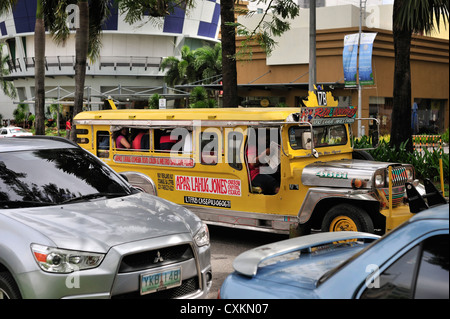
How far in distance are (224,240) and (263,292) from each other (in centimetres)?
604

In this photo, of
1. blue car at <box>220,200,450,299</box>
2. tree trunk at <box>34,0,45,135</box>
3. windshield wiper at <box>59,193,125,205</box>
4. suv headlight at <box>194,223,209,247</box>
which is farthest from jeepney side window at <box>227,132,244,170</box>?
tree trunk at <box>34,0,45,135</box>

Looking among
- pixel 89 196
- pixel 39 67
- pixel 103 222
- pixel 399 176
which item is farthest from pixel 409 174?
pixel 39 67

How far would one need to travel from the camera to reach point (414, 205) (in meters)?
4.54

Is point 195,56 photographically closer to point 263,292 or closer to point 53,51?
point 53,51

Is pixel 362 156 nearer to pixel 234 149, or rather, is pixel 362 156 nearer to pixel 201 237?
pixel 234 149

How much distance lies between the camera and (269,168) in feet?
27.1

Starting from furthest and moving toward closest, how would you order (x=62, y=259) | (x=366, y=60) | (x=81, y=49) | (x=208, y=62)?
(x=208, y=62)
(x=366, y=60)
(x=81, y=49)
(x=62, y=259)

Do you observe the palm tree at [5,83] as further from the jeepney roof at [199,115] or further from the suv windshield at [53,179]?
the suv windshield at [53,179]

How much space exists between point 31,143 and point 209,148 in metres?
3.32

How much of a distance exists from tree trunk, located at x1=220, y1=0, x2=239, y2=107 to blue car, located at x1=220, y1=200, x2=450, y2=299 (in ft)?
34.5

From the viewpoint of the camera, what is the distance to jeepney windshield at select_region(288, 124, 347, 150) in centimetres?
823

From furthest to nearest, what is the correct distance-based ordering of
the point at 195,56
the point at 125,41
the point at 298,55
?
the point at 125,41, the point at 195,56, the point at 298,55

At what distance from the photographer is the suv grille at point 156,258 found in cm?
445
